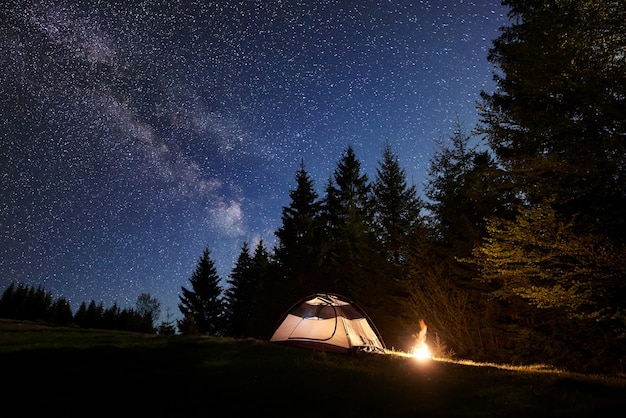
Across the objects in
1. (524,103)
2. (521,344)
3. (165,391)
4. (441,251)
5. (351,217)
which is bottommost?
(165,391)

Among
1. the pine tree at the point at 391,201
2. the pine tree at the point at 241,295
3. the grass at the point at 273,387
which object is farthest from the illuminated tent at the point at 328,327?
the pine tree at the point at 241,295

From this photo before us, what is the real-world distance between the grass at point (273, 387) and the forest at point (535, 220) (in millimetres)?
3132

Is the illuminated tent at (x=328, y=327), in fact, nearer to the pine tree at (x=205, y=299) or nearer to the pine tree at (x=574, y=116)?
the pine tree at (x=574, y=116)

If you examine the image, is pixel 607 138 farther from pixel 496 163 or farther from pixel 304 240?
pixel 304 240

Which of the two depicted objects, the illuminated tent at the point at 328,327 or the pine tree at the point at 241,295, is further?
the pine tree at the point at 241,295

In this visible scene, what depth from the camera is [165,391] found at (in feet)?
22.3

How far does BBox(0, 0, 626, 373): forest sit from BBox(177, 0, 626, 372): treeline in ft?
0.15

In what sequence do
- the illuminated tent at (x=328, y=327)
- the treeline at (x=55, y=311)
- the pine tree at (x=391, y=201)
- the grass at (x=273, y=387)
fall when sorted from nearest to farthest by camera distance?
the grass at (x=273, y=387), the illuminated tent at (x=328, y=327), the pine tree at (x=391, y=201), the treeline at (x=55, y=311)

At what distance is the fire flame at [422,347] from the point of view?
39.1ft

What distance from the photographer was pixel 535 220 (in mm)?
10148

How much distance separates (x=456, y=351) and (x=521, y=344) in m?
3.52

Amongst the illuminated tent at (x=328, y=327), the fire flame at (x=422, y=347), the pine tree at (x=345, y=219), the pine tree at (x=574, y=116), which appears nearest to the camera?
the pine tree at (x=574, y=116)

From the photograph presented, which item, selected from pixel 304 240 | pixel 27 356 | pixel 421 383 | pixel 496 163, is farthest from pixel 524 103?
pixel 304 240

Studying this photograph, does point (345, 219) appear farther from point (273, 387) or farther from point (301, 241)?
point (273, 387)
